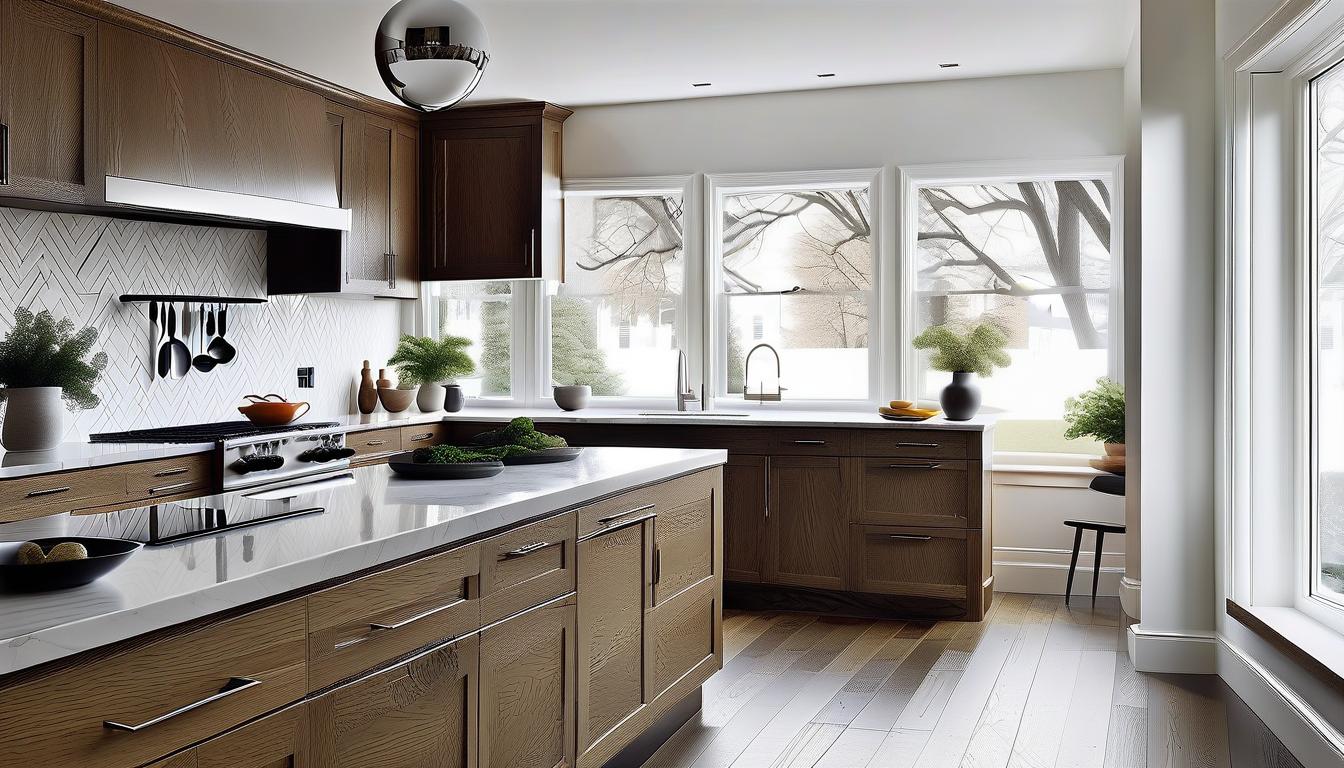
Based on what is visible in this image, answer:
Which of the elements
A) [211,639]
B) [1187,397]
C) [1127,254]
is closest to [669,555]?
[211,639]

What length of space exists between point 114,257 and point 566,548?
306 centimetres

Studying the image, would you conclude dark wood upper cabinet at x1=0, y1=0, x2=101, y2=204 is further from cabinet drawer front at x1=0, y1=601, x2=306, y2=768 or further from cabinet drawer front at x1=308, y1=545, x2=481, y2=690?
cabinet drawer front at x1=0, y1=601, x2=306, y2=768

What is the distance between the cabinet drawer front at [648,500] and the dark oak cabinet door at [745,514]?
1.55 m

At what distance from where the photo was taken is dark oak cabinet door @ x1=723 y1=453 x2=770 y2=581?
5.20 m

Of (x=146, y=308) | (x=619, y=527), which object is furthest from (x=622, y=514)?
(x=146, y=308)

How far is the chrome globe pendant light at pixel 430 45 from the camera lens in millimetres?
2242

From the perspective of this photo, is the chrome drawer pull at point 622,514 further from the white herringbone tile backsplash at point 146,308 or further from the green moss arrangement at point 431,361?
the green moss arrangement at point 431,361

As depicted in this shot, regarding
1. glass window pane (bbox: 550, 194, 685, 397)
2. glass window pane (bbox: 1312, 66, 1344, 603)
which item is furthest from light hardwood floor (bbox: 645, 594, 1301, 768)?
glass window pane (bbox: 550, 194, 685, 397)

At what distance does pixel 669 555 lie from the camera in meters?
3.22

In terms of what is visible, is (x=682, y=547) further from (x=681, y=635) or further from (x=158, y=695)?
(x=158, y=695)

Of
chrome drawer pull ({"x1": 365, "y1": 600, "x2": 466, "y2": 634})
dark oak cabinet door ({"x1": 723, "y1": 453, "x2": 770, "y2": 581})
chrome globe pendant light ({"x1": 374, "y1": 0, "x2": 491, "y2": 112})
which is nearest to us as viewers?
chrome drawer pull ({"x1": 365, "y1": 600, "x2": 466, "y2": 634})

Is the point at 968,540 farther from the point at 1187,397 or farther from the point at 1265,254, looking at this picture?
the point at 1265,254

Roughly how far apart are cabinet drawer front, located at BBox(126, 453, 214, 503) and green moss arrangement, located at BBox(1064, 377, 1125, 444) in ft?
12.6

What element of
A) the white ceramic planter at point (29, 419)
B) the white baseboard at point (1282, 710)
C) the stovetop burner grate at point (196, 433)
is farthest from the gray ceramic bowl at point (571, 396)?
the white baseboard at point (1282, 710)
